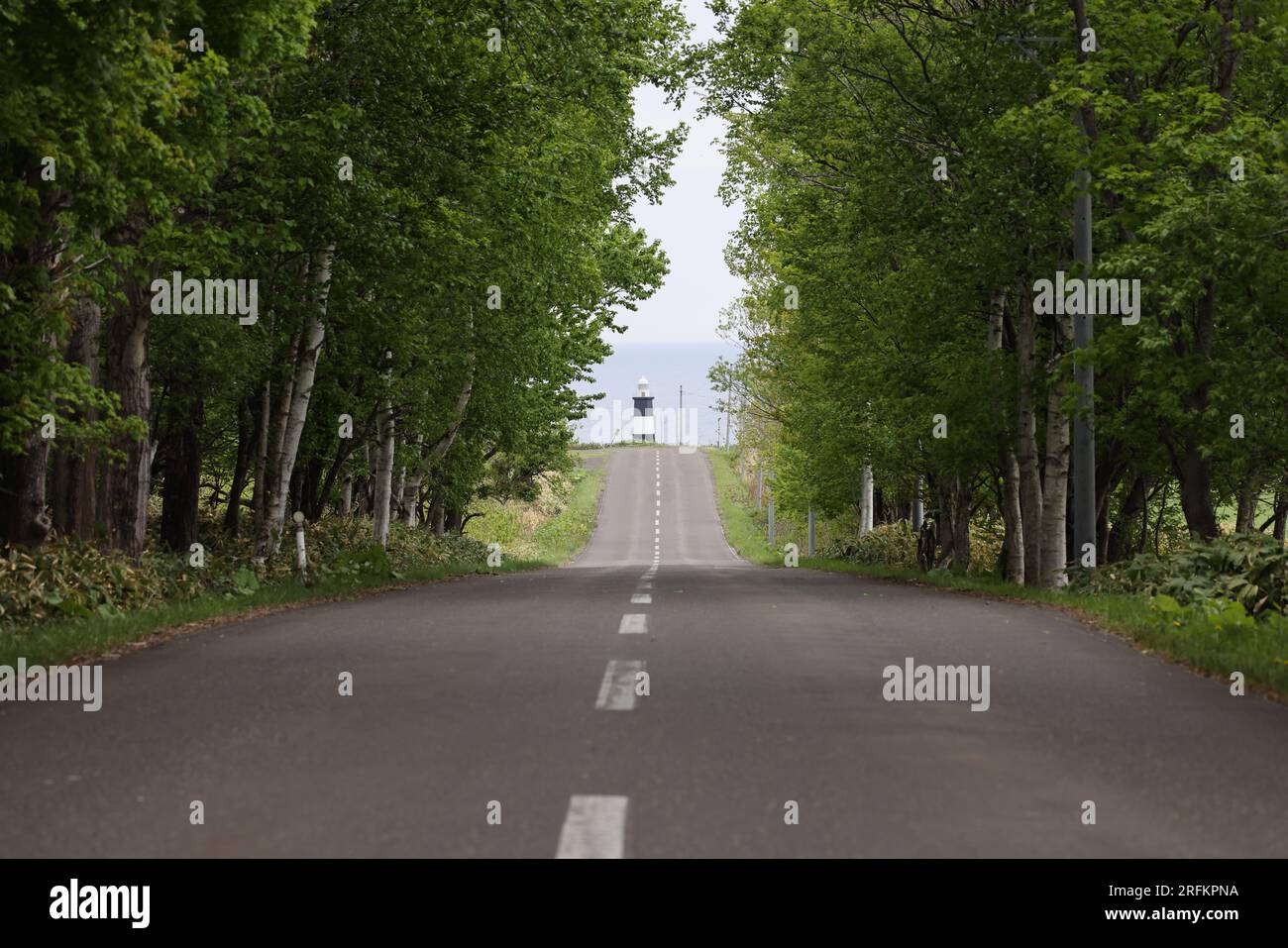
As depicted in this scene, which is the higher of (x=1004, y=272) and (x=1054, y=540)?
(x=1004, y=272)

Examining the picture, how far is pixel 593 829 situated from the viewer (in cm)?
584

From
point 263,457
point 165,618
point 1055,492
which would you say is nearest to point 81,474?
point 165,618

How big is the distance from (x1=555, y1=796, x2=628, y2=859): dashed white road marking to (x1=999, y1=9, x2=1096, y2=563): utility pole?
15.6m

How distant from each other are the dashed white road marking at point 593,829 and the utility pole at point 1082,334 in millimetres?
15614

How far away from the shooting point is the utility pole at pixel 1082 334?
68.4ft

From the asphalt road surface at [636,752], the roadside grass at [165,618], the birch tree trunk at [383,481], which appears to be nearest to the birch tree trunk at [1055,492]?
the asphalt road surface at [636,752]

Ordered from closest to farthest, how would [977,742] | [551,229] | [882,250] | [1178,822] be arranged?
[1178,822] < [977,742] < [882,250] < [551,229]

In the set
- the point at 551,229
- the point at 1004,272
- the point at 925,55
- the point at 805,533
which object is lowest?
the point at 805,533

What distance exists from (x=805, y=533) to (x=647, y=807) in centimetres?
6520

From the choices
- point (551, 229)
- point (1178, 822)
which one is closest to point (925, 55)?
point (551, 229)

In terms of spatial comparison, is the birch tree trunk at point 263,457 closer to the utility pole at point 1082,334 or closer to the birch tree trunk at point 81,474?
the birch tree trunk at point 81,474

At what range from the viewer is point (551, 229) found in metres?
30.0

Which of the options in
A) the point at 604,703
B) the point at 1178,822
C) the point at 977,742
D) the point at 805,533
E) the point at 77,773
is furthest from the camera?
the point at 805,533
